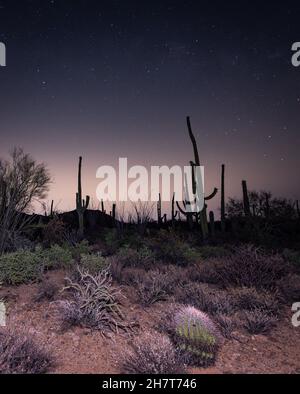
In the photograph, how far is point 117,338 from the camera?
15.8 feet

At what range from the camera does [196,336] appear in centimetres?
448

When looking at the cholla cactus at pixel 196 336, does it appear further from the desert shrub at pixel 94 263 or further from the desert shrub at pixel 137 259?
the desert shrub at pixel 137 259

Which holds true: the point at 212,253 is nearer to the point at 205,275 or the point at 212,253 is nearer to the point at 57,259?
the point at 205,275

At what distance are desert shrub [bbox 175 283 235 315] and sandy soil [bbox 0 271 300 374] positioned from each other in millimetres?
524

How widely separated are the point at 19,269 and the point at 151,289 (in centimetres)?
280

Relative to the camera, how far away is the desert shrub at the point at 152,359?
12.6 ft

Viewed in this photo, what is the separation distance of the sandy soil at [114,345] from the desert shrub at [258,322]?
108 mm

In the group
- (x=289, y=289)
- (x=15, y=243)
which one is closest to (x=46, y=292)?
(x=15, y=243)

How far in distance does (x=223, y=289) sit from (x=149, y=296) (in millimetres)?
1730

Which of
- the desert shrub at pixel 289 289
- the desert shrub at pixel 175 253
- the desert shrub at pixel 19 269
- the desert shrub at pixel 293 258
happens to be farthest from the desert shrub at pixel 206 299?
the desert shrub at pixel 293 258
